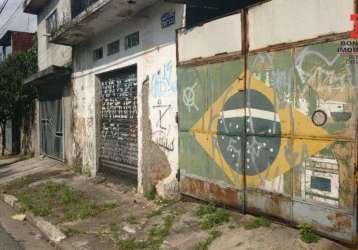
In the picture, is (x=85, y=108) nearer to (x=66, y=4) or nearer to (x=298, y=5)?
(x=66, y=4)

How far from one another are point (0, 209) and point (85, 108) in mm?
3842

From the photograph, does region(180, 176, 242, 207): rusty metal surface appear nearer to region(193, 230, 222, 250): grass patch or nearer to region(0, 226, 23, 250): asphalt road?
region(193, 230, 222, 250): grass patch

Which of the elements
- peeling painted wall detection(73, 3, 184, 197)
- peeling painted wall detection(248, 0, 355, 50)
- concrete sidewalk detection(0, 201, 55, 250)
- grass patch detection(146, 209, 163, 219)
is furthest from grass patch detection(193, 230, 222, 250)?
peeling painted wall detection(248, 0, 355, 50)

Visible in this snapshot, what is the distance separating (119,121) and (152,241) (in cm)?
484

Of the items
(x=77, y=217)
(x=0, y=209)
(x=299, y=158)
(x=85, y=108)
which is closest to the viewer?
(x=299, y=158)

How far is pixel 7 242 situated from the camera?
626 cm

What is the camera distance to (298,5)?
4.78m

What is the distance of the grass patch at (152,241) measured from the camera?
17.9 feet

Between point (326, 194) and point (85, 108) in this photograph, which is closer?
point (326, 194)

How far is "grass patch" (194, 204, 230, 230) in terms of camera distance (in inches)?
221

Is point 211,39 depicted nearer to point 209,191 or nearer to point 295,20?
point 295,20

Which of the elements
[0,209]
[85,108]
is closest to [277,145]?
[0,209]

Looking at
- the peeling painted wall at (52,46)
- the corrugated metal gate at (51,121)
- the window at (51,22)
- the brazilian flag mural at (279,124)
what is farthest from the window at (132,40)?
the window at (51,22)

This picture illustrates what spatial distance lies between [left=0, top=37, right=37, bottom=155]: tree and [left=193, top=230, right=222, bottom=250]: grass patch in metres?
14.7
